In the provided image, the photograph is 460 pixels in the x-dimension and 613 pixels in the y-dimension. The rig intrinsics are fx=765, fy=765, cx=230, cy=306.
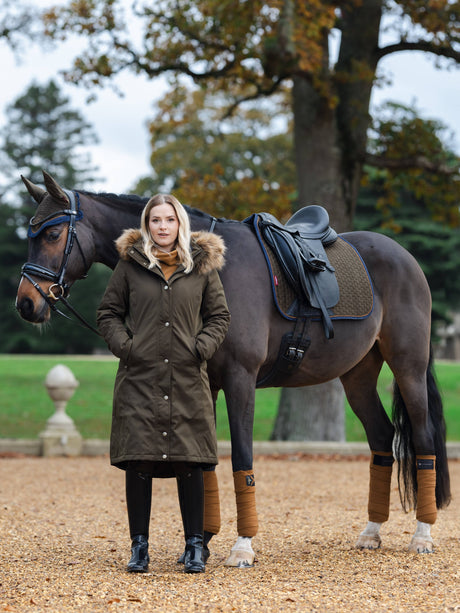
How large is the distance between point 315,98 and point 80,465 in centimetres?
626

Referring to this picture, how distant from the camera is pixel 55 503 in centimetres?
706

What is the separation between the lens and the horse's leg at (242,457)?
167 inches

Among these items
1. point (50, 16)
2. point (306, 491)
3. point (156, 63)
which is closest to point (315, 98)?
point (156, 63)

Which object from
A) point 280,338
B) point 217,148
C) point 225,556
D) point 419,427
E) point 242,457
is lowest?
point 225,556

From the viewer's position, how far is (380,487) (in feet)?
16.9

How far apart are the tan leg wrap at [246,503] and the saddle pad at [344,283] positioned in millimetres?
982

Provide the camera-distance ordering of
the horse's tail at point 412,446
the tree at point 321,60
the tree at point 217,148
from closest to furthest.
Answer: the horse's tail at point 412,446
the tree at point 321,60
the tree at point 217,148

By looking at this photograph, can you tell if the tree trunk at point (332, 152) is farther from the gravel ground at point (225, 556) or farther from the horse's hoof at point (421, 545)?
the horse's hoof at point (421, 545)

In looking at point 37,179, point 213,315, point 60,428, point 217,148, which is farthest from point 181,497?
point 37,179

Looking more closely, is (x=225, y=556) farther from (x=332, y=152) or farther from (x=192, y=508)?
(x=332, y=152)

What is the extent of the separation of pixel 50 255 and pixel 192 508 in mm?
1624

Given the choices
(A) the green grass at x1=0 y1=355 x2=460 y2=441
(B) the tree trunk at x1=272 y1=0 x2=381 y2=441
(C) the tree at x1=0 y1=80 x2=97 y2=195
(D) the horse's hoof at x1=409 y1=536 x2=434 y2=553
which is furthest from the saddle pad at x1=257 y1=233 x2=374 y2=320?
(C) the tree at x1=0 y1=80 x2=97 y2=195

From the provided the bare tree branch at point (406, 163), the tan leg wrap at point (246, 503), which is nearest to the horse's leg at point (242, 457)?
the tan leg wrap at point (246, 503)

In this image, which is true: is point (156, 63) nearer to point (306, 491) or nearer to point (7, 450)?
point (7, 450)
